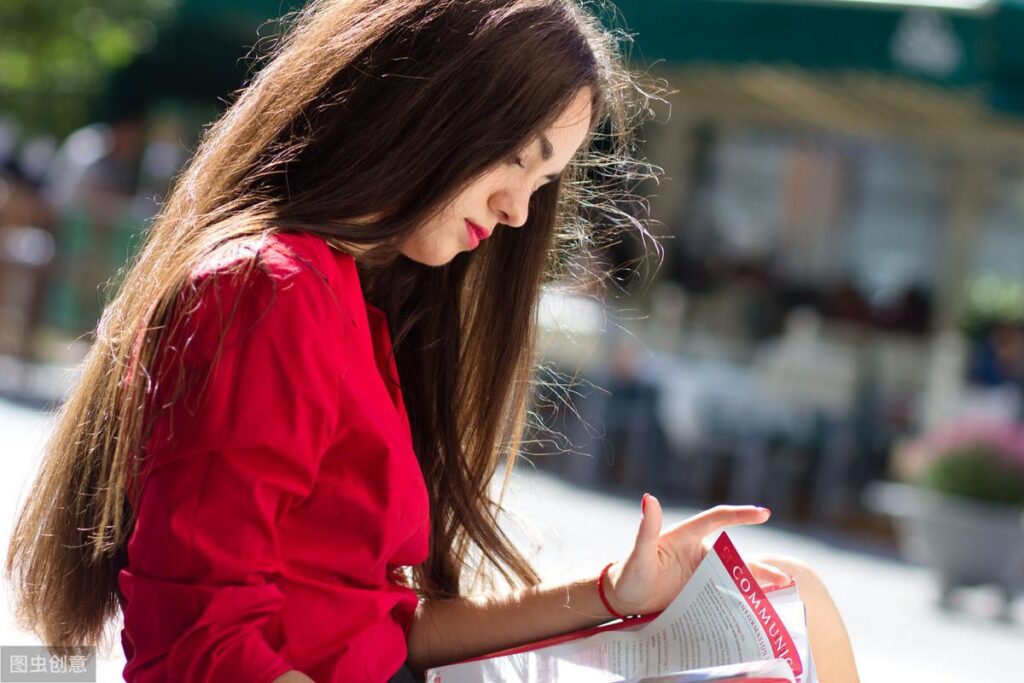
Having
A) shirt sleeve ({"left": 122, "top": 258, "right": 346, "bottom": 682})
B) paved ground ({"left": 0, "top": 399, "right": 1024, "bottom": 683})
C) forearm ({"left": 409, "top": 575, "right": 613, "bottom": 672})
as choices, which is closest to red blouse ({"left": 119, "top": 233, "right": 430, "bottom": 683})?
shirt sleeve ({"left": 122, "top": 258, "right": 346, "bottom": 682})

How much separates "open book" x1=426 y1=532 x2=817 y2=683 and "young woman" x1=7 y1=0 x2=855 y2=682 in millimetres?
59

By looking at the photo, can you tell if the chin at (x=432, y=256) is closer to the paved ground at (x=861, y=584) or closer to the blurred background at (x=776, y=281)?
the blurred background at (x=776, y=281)

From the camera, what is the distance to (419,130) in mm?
1425

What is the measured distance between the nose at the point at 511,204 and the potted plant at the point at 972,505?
12.3ft

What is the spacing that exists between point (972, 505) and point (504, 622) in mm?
3669

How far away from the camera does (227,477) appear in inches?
48.5

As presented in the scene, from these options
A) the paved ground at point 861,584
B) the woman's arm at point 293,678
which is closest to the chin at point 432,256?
the woman's arm at point 293,678

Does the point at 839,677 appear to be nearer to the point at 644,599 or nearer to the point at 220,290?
the point at 644,599

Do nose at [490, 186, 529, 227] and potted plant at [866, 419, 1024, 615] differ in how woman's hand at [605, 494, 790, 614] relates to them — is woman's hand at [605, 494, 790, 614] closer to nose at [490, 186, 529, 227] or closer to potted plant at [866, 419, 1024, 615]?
nose at [490, 186, 529, 227]

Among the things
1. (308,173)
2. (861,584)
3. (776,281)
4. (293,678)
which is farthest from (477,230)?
(776,281)

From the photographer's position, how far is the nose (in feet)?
5.08

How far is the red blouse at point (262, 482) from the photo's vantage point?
48.4 inches

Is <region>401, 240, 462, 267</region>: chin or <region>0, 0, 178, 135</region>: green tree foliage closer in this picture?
<region>401, 240, 462, 267</region>: chin

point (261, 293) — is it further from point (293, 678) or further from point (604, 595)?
point (604, 595)
